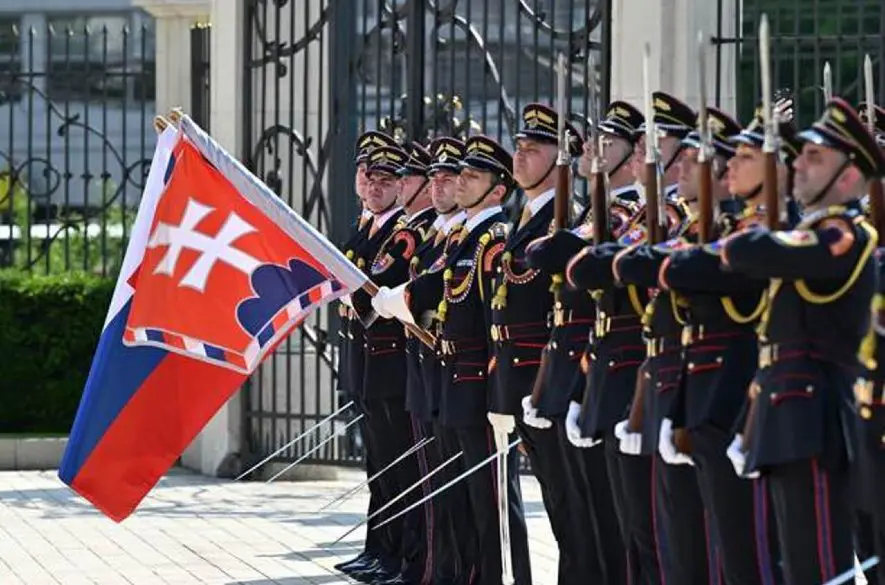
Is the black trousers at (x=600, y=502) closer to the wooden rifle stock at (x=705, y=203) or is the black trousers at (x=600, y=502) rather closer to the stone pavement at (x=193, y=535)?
the wooden rifle stock at (x=705, y=203)

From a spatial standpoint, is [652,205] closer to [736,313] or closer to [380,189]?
[736,313]

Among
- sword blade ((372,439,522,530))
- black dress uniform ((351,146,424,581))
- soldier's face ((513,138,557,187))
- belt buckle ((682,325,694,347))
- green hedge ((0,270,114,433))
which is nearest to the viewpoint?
belt buckle ((682,325,694,347))

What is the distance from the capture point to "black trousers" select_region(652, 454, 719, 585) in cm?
692

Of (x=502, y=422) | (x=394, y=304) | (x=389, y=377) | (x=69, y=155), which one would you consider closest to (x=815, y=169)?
(x=502, y=422)

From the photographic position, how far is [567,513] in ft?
26.0

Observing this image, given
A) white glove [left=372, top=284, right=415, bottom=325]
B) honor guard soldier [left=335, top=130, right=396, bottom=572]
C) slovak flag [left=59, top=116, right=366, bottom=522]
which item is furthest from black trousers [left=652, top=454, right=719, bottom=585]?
honor guard soldier [left=335, top=130, right=396, bottom=572]

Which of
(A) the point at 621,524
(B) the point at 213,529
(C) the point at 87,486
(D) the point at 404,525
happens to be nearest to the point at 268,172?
(B) the point at 213,529

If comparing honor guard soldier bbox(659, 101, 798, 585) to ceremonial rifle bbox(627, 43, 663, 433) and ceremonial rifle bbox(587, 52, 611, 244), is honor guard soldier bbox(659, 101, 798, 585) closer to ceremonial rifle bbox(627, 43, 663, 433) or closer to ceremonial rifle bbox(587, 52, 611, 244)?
ceremonial rifle bbox(627, 43, 663, 433)

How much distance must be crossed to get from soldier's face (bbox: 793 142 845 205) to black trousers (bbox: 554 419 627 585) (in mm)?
1634

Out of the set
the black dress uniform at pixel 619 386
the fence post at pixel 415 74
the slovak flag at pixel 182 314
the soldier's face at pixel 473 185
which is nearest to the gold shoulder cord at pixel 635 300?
the black dress uniform at pixel 619 386

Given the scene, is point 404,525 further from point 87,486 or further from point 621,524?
point 621,524

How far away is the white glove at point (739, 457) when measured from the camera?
6.31 meters

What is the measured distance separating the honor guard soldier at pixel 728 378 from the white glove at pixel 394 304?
2.34 m

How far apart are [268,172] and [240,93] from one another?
19.5 inches
